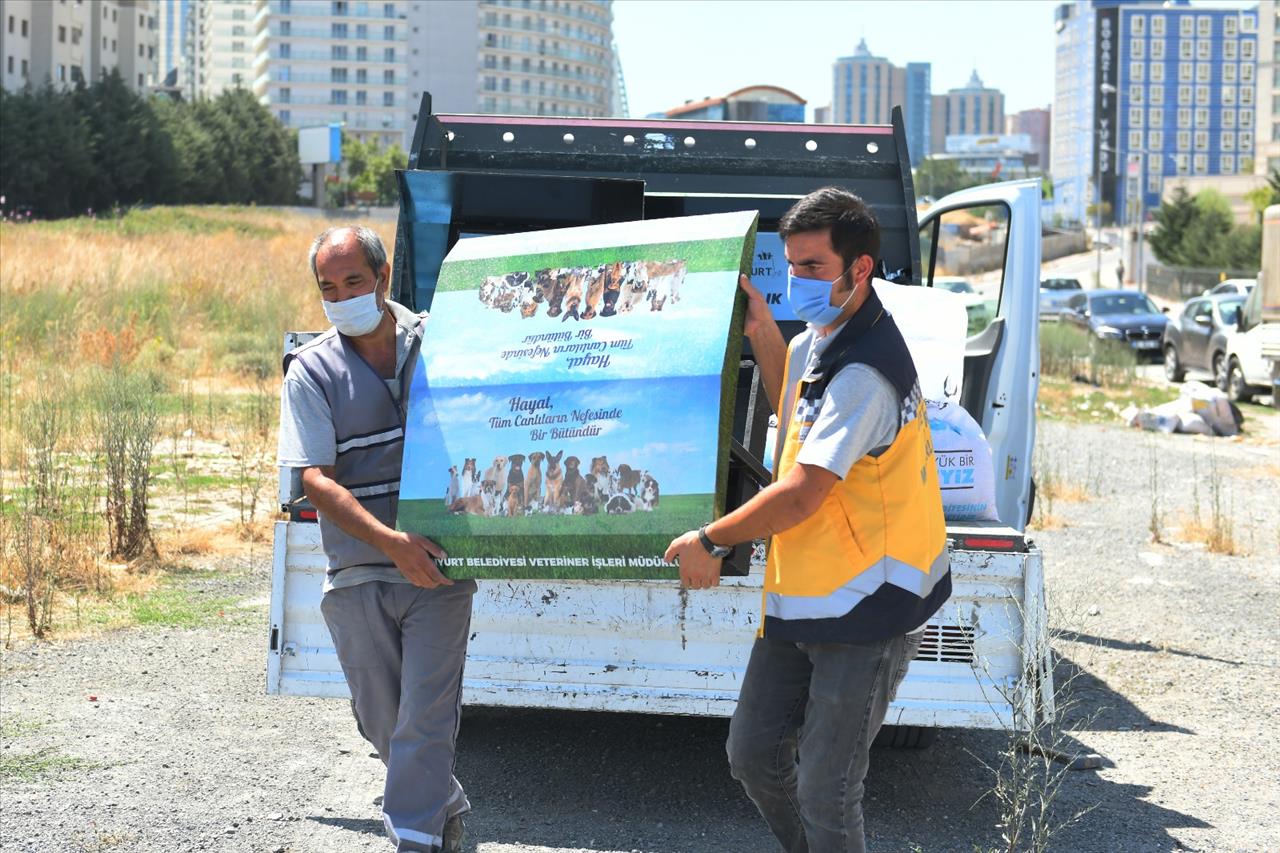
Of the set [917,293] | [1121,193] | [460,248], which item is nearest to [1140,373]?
[917,293]

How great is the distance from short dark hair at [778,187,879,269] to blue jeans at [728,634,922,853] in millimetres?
931

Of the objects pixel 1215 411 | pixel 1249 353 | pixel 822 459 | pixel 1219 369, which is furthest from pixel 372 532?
pixel 1219 369

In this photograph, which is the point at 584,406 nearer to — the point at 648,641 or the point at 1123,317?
the point at 648,641

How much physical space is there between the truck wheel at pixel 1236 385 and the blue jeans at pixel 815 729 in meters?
22.1

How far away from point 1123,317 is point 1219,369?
9.43m

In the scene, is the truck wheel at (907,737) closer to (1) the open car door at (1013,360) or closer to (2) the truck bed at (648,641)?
(2) the truck bed at (648,641)

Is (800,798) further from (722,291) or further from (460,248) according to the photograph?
(460,248)

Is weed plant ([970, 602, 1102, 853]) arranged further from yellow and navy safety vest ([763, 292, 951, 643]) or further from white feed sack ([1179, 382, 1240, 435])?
white feed sack ([1179, 382, 1240, 435])

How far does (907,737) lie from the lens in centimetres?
598

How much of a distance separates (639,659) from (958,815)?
4.19ft

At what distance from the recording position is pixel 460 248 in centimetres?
428

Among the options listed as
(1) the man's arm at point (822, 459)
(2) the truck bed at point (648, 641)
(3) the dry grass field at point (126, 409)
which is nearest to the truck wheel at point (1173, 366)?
(3) the dry grass field at point (126, 409)

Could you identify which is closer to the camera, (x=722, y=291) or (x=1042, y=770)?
(x=722, y=291)

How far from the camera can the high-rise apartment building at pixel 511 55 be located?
559ft
